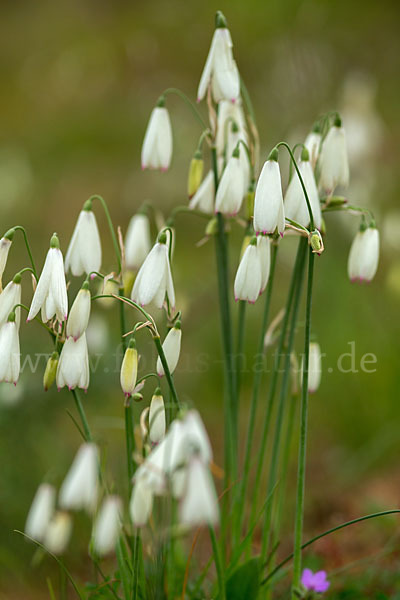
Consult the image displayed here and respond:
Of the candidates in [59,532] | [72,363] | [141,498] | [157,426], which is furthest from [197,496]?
[59,532]

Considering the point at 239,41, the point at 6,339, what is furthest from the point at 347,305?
the point at 239,41

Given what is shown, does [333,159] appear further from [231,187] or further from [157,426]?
[157,426]

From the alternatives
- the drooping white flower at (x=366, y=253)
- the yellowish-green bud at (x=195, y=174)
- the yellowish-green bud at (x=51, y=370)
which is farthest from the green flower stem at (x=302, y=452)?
the yellowish-green bud at (x=51, y=370)

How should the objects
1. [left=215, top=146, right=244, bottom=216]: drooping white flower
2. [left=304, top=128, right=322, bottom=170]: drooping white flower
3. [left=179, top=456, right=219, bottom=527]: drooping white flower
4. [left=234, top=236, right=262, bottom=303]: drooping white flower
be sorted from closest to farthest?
[left=179, top=456, right=219, bottom=527]: drooping white flower, [left=234, top=236, right=262, bottom=303]: drooping white flower, [left=215, top=146, right=244, bottom=216]: drooping white flower, [left=304, top=128, right=322, bottom=170]: drooping white flower

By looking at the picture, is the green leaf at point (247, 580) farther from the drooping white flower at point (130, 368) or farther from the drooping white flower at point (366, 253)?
the drooping white flower at point (366, 253)

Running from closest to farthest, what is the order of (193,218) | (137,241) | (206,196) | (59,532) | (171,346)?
(171,346), (59,532), (206,196), (137,241), (193,218)

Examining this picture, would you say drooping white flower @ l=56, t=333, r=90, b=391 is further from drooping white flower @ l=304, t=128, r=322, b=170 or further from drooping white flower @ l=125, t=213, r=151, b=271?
drooping white flower @ l=304, t=128, r=322, b=170

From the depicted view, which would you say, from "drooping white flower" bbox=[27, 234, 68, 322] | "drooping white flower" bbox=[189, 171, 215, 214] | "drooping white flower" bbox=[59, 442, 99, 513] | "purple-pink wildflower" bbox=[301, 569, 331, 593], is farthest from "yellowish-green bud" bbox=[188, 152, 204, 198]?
"purple-pink wildflower" bbox=[301, 569, 331, 593]
